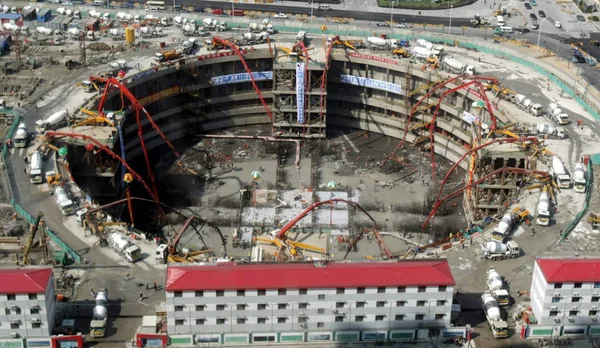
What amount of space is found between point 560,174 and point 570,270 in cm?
3416

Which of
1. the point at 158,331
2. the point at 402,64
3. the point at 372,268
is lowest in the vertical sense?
the point at 158,331

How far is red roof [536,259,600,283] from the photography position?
9175 centimetres

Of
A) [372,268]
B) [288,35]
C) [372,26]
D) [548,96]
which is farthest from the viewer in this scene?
[372,26]

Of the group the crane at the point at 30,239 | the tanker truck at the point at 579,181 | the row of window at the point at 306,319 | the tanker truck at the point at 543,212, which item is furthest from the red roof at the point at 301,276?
the tanker truck at the point at 579,181

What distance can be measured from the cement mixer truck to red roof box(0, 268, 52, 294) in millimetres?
6574

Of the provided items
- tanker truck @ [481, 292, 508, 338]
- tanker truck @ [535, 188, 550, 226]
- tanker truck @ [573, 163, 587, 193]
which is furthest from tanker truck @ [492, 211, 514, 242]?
tanker truck @ [573, 163, 587, 193]

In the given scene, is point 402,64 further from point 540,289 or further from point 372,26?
point 540,289

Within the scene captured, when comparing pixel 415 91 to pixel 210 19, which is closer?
pixel 415 91

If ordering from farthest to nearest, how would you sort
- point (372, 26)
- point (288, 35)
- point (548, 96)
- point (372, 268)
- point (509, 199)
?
point (372, 26) → point (288, 35) → point (548, 96) → point (509, 199) → point (372, 268)

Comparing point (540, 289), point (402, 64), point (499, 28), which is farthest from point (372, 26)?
point (540, 289)

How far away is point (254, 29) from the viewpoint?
175875 mm

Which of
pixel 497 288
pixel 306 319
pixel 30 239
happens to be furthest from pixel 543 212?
pixel 30 239

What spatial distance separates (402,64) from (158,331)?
82.1m

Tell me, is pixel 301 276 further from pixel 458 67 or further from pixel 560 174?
pixel 458 67
